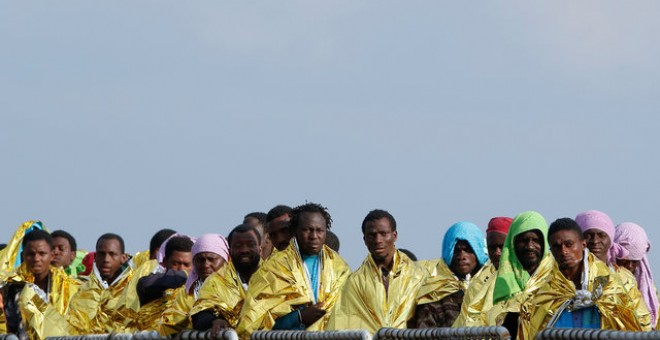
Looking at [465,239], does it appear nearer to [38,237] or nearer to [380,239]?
[380,239]

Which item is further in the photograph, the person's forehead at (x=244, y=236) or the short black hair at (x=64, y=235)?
the short black hair at (x=64, y=235)

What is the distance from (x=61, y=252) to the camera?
18.4m

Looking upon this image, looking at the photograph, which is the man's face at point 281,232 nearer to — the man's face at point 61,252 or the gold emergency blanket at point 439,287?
→ the gold emergency blanket at point 439,287

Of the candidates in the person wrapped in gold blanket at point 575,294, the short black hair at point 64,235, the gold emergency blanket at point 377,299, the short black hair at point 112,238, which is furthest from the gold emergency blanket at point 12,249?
the person wrapped in gold blanket at point 575,294

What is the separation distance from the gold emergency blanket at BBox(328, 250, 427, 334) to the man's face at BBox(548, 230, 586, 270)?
1785 millimetres

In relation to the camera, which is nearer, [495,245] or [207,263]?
[495,245]

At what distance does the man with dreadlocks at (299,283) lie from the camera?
13.6 metres

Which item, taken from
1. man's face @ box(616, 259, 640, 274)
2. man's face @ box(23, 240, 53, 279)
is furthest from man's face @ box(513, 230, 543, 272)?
man's face @ box(23, 240, 53, 279)

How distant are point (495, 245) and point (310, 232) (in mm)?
1467

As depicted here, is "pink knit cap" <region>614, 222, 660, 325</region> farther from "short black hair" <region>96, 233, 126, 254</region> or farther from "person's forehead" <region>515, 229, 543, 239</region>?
"short black hair" <region>96, 233, 126, 254</region>

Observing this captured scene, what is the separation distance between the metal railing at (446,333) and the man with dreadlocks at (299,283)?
1.60 m

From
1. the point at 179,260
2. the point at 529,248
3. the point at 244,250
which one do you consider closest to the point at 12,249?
the point at 179,260

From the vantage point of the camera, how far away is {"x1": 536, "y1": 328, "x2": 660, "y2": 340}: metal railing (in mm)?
9523

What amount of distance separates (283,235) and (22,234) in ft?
16.7
